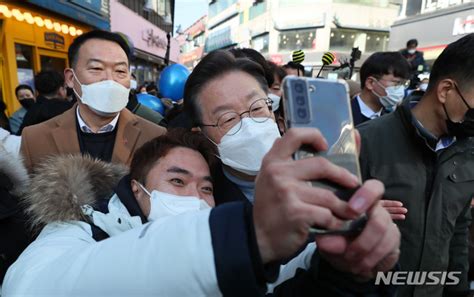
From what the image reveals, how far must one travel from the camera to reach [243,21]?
3516 cm

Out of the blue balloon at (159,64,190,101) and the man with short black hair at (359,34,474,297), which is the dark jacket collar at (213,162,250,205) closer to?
the man with short black hair at (359,34,474,297)

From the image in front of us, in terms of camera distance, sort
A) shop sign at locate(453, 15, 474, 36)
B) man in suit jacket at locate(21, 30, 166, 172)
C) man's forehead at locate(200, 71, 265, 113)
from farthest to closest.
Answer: shop sign at locate(453, 15, 474, 36)
man in suit jacket at locate(21, 30, 166, 172)
man's forehead at locate(200, 71, 265, 113)

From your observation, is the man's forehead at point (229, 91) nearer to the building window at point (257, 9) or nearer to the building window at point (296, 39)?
the building window at point (296, 39)

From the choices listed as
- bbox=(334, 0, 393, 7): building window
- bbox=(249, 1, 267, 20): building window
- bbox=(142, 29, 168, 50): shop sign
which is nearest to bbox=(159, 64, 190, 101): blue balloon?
bbox=(142, 29, 168, 50): shop sign

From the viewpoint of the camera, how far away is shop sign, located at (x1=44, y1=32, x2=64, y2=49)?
300 inches

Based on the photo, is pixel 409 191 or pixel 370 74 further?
pixel 370 74

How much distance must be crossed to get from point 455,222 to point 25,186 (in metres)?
2.04

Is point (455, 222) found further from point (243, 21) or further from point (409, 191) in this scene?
point (243, 21)

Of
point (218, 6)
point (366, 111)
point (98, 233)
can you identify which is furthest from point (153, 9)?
point (218, 6)

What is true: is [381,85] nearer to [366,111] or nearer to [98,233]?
[366,111]

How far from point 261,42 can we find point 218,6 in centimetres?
1884

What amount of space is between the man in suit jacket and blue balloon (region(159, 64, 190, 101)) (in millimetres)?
3352

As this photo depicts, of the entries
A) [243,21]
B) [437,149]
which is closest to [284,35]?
[243,21]

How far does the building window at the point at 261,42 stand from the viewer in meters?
29.5
